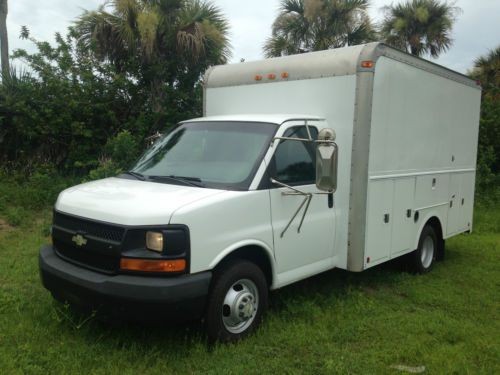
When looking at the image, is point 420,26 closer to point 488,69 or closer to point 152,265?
point 488,69

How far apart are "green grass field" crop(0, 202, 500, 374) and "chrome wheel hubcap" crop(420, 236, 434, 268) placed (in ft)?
2.38

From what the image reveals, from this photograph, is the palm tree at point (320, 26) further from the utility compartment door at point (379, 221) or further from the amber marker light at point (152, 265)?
the amber marker light at point (152, 265)

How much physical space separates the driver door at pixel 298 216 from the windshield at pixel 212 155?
21 centimetres

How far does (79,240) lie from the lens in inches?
162

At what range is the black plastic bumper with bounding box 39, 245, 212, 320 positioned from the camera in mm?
3697

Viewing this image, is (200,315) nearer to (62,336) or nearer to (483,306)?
(62,336)

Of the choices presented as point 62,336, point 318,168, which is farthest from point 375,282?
point 62,336

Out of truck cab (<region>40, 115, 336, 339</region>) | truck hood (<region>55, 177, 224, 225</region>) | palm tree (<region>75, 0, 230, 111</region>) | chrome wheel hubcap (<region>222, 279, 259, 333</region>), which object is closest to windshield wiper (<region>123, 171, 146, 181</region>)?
truck cab (<region>40, 115, 336, 339</region>)

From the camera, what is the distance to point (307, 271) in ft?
16.5

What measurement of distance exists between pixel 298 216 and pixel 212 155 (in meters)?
1.04

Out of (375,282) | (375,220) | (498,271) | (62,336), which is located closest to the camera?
(62,336)

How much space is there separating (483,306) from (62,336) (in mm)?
4474

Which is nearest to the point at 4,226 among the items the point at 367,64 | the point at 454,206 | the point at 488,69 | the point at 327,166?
the point at 327,166

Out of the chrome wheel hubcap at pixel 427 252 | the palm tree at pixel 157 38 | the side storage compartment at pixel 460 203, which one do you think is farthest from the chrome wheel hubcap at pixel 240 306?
the palm tree at pixel 157 38
